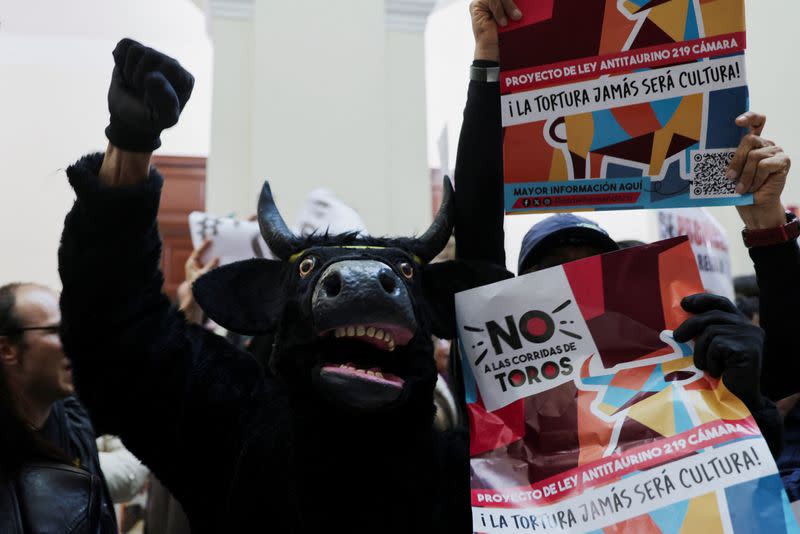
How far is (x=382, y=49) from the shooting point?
13.0 feet

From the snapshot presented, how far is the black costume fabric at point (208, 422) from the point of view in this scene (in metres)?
1.06

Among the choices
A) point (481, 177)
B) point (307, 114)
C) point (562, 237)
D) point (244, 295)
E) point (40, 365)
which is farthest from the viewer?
point (307, 114)

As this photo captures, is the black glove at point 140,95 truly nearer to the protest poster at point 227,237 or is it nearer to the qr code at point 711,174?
the qr code at point 711,174

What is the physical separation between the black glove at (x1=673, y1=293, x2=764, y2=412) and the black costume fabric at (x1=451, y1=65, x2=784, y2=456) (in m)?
0.22

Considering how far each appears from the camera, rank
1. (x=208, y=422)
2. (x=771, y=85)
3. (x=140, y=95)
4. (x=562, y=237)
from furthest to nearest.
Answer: (x=771, y=85)
(x=562, y=237)
(x=208, y=422)
(x=140, y=95)

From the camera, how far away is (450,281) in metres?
1.30

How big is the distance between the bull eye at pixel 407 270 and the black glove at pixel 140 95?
41 cm

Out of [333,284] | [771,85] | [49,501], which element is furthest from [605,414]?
[771,85]

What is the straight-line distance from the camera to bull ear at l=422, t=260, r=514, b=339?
4.25 ft

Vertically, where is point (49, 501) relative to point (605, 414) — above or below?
below

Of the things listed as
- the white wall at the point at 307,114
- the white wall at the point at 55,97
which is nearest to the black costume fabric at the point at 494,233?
the white wall at the point at 307,114

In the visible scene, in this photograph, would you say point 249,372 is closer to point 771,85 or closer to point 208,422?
point 208,422

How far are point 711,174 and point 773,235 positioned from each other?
0.54 feet

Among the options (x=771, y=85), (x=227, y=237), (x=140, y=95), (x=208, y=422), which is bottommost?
(x=208, y=422)
